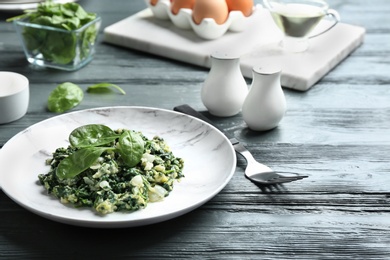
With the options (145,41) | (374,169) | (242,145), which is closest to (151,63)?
(145,41)

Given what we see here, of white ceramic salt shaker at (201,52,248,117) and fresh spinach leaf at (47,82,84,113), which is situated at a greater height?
white ceramic salt shaker at (201,52,248,117)

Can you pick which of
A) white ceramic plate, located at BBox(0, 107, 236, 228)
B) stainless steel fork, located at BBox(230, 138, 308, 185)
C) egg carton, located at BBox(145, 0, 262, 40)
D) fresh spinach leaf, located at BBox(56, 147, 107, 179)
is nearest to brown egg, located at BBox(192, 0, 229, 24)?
egg carton, located at BBox(145, 0, 262, 40)

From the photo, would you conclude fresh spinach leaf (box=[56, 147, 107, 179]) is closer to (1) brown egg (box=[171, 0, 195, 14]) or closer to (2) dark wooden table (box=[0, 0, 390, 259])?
(2) dark wooden table (box=[0, 0, 390, 259])

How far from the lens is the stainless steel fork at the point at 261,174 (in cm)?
151

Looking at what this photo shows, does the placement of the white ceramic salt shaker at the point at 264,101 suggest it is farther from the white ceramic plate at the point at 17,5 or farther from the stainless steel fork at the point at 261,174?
the white ceramic plate at the point at 17,5

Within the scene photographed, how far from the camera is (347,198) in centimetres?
150

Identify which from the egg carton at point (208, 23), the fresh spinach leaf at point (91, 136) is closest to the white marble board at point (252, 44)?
the egg carton at point (208, 23)

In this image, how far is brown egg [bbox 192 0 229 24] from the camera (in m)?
2.32

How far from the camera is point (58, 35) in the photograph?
2168 millimetres

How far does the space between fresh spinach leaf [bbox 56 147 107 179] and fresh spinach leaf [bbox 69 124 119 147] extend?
0.05 m

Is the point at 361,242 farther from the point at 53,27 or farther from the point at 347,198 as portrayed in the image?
the point at 53,27

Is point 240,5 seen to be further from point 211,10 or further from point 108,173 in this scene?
point 108,173

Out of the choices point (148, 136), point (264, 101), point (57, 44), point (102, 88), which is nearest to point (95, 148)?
point (148, 136)

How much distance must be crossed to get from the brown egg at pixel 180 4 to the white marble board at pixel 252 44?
0.08 m
